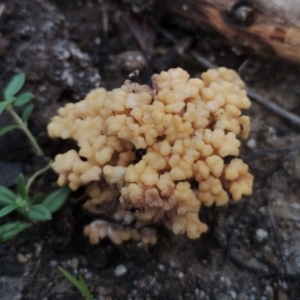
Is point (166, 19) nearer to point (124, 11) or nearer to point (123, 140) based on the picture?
point (124, 11)

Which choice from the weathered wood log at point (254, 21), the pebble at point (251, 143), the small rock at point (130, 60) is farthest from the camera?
the small rock at point (130, 60)

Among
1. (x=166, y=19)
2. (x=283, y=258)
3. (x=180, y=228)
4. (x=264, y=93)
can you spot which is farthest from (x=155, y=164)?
(x=166, y=19)

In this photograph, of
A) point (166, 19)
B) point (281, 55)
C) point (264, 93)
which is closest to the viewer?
point (281, 55)

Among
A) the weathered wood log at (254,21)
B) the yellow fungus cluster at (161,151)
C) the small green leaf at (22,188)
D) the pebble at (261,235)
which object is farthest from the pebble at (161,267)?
the weathered wood log at (254,21)

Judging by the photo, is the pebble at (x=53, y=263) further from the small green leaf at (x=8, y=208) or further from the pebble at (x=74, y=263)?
the small green leaf at (x=8, y=208)

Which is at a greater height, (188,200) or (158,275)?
(188,200)

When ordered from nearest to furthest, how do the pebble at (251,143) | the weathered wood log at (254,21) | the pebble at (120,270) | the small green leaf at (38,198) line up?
the small green leaf at (38,198), the pebble at (120,270), the weathered wood log at (254,21), the pebble at (251,143)

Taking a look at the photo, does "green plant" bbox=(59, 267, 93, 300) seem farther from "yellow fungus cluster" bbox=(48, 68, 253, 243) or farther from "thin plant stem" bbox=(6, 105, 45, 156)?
"thin plant stem" bbox=(6, 105, 45, 156)
